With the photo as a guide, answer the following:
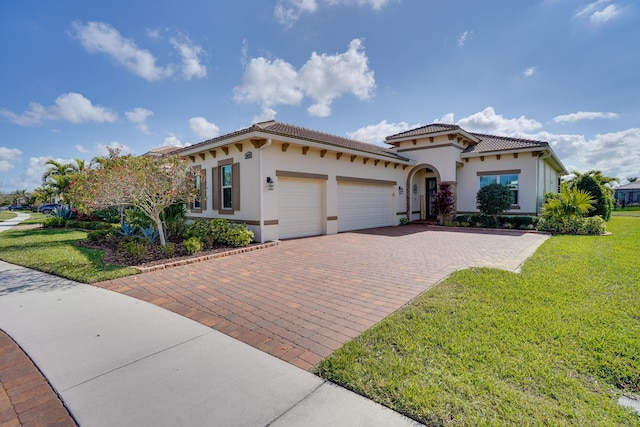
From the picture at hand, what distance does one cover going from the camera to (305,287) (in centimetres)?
552

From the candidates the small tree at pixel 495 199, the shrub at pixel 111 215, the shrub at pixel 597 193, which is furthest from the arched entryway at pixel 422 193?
the shrub at pixel 111 215

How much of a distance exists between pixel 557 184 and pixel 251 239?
2888 cm

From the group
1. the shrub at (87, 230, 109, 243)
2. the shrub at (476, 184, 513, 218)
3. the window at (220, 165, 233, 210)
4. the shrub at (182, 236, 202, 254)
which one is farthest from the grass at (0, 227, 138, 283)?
the shrub at (476, 184, 513, 218)

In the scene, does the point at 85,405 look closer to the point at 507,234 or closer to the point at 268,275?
the point at 268,275

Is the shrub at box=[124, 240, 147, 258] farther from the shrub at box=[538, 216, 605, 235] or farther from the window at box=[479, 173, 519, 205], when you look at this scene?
the window at box=[479, 173, 519, 205]

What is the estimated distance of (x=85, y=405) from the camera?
2383 mm

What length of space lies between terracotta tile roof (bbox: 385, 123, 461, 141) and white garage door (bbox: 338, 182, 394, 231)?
357 cm

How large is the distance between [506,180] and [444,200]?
400 centimetres

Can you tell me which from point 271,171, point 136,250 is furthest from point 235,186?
point 136,250

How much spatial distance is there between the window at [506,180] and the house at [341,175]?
0.16 ft

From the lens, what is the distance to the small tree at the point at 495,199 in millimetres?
15172

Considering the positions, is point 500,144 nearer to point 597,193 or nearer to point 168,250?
point 597,193

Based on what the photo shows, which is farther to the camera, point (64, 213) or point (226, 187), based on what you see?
point (64, 213)

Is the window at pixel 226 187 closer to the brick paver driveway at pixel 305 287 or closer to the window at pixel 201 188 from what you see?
the window at pixel 201 188
